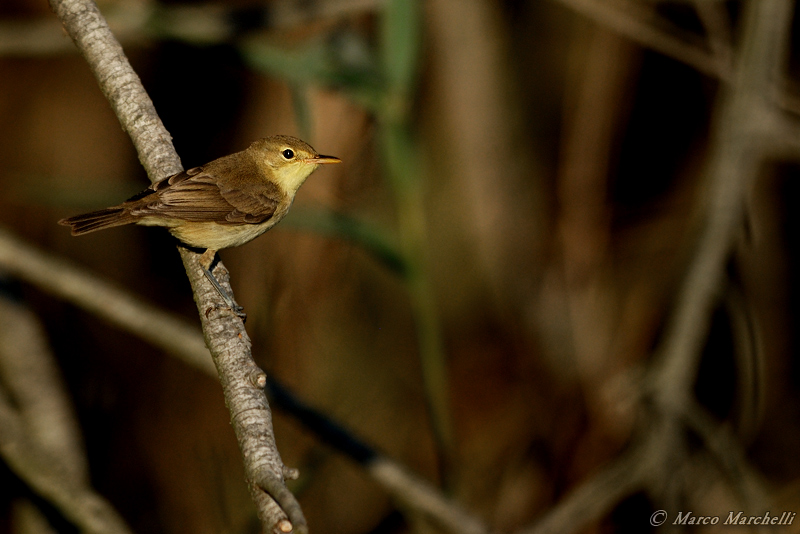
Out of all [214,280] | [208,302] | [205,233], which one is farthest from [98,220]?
[208,302]

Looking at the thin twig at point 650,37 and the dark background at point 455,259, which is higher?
the thin twig at point 650,37

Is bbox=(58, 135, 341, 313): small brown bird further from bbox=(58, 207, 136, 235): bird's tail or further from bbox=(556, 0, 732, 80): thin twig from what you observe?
bbox=(556, 0, 732, 80): thin twig

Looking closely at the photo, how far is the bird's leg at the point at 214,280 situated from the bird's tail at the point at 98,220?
0.35 metres

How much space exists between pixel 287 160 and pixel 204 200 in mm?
544

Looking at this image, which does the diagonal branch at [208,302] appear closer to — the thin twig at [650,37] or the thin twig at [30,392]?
the thin twig at [30,392]

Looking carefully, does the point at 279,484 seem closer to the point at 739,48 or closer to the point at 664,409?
the point at 664,409

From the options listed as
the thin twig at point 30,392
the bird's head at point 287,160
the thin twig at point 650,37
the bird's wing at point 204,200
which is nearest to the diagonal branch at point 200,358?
the thin twig at point 30,392

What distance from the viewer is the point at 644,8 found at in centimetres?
519

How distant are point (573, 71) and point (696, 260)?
3010mm

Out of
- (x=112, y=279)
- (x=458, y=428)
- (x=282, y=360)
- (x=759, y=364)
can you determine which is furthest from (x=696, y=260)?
(x=112, y=279)

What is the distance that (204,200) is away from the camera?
3451 mm

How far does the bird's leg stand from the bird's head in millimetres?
680

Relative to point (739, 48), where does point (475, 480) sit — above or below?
below

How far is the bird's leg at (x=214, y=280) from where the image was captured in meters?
2.67
